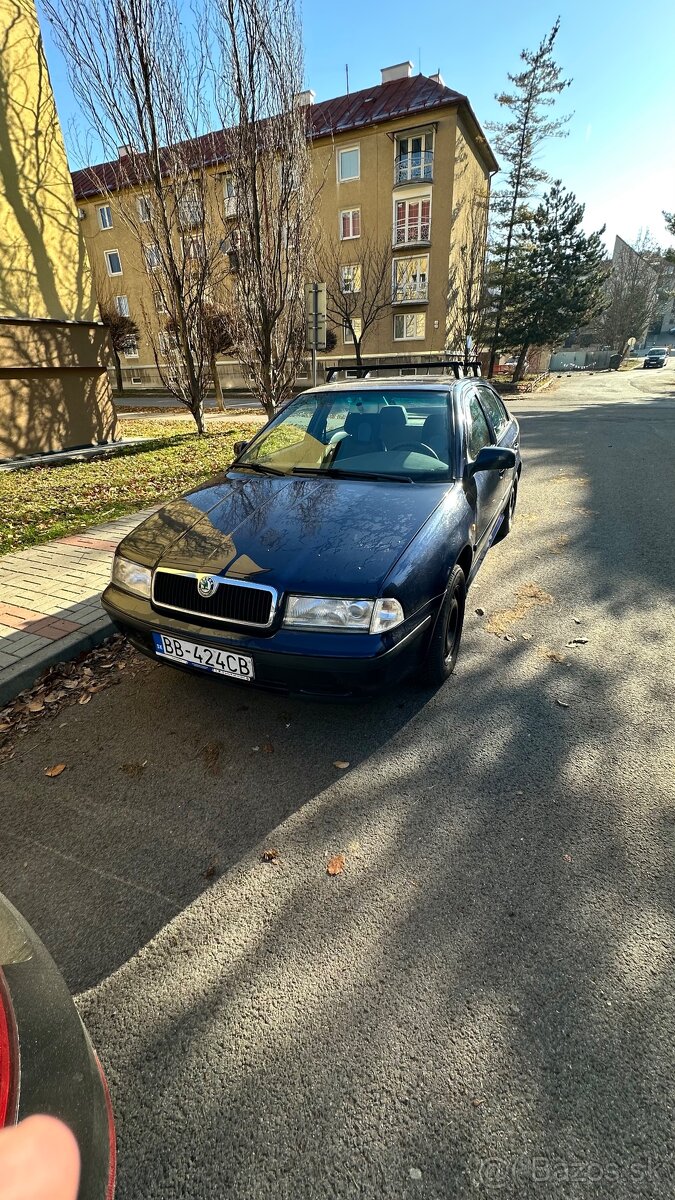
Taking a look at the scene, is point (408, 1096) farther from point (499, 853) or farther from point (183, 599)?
point (183, 599)

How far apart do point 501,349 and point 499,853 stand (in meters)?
36.6

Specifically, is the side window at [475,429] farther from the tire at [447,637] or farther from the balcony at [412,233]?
the balcony at [412,233]

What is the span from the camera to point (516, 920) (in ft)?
6.00

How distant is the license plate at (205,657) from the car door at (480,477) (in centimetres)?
179

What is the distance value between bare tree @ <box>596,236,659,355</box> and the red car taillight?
237 feet

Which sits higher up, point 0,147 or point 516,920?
point 0,147

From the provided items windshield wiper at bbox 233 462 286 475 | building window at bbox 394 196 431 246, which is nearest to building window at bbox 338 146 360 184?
building window at bbox 394 196 431 246

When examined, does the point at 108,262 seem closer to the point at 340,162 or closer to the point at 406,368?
the point at 340,162

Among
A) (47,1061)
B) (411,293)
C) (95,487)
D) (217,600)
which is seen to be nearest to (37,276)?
(95,487)

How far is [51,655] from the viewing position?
3359mm

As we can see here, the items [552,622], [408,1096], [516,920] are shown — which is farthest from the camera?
[552,622]

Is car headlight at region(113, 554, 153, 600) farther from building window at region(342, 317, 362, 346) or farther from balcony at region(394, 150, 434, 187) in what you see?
balcony at region(394, 150, 434, 187)

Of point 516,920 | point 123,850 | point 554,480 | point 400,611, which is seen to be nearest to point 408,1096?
point 516,920

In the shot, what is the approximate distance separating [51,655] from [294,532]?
5.95 ft
